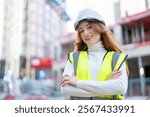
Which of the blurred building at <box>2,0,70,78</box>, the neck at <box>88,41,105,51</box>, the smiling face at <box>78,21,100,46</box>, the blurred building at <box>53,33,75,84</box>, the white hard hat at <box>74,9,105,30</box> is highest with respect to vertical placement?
the blurred building at <box>2,0,70,78</box>

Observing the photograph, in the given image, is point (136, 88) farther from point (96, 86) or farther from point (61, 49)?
point (96, 86)

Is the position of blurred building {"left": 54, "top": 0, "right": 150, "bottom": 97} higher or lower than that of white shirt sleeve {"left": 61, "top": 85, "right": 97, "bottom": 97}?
higher

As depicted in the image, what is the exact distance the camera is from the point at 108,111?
1.67ft

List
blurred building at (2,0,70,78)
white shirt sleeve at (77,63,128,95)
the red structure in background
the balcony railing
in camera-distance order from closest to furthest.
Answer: white shirt sleeve at (77,63,128,95) < the balcony railing < blurred building at (2,0,70,78) < the red structure in background

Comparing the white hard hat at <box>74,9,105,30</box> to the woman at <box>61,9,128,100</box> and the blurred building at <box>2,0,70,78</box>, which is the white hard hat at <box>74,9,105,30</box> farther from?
the blurred building at <box>2,0,70,78</box>

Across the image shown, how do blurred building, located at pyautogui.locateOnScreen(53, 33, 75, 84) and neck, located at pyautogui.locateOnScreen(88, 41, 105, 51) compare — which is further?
blurred building, located at pyautogui.locateOnScreen(53, 33, 75, 84)

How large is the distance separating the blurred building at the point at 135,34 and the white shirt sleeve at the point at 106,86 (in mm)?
3964

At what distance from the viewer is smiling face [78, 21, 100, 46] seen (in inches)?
21.6

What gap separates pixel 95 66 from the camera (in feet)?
1.70

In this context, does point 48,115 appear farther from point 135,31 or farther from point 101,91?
point 135,31

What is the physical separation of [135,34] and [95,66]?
4.87m

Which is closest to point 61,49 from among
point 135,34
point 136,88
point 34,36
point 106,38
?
point 135,34

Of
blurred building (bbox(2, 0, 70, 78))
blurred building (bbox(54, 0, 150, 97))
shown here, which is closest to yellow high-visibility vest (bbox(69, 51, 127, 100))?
blurred building (bbox(54, 0, 150, 97))

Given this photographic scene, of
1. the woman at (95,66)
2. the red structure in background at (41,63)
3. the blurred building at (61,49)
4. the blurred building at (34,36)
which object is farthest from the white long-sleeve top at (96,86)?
the red structure in background at (41,63)
